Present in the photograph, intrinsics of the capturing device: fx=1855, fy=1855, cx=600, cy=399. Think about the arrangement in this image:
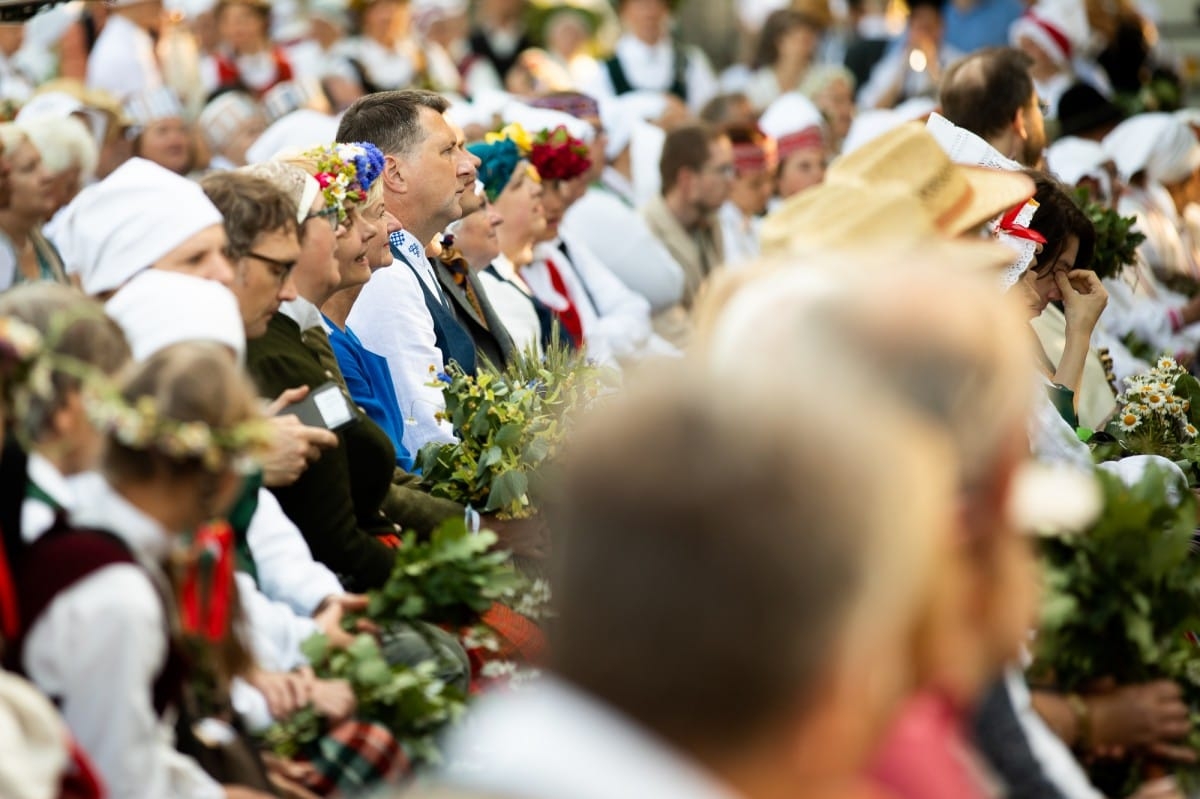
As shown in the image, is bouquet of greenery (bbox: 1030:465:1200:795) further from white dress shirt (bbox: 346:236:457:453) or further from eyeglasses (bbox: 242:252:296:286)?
white dress shirt (bbox: 346:236:457:453)

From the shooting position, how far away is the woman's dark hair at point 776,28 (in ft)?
45.2

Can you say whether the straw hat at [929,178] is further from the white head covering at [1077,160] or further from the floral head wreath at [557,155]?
the white head covering at [1077,160]

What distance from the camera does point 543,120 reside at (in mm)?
8273

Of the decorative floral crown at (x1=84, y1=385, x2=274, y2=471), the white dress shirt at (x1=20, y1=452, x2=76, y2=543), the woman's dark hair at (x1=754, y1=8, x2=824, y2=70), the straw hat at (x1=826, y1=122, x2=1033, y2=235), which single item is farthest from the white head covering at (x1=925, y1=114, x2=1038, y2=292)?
the woman's dark hair at (x1=754, y1=8, x2=824, y2=70)

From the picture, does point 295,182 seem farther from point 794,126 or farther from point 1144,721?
point 794,126

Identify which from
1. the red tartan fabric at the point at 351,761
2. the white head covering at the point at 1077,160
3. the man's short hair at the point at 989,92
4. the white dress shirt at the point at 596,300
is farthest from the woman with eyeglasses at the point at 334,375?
the white head covering at the point at 1077,160

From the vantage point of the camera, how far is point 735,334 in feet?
5.80

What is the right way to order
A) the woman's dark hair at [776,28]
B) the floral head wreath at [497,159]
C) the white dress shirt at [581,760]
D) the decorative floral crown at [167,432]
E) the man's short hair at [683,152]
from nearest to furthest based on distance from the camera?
the white dress shirt at [581,760]
the decorative floral crown at [167,432]
the floral head wreath at [497,159]
the man's short hair at [683,152]
the woman's dark hair at [776,28]

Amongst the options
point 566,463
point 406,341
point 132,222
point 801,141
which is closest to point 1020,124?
point 406,341

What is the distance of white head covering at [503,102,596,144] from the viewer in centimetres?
811

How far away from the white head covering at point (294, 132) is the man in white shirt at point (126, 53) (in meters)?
1.76

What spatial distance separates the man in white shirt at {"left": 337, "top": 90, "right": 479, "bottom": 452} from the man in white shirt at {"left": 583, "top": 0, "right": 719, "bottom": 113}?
7250mm

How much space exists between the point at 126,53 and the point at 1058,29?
6036mm

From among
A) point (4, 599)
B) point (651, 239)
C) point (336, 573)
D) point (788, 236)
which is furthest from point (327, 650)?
point (651, 239)
